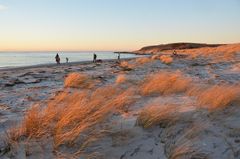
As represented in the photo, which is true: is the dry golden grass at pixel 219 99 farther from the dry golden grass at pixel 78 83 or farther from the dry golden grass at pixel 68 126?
the dry golden grass at pixel 78 83

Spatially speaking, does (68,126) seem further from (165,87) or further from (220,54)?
(220,54)

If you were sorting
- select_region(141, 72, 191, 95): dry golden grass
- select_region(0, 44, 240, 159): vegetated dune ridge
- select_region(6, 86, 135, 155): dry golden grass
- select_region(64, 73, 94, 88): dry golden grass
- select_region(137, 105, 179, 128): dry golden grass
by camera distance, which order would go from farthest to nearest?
select_region(64, 73, 94, 88): dry golden grass < select_region(141, 72, 191, 95): dry golden grass < select_region(137, 105, 179, 128): dry golden grass < select_region(6, 86, 135, 155): dry golden grass < select_region(0, 44, 240, 159): vegetated dune ridge

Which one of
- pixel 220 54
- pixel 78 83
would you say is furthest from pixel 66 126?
pixel 220 54

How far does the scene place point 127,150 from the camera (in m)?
4.02

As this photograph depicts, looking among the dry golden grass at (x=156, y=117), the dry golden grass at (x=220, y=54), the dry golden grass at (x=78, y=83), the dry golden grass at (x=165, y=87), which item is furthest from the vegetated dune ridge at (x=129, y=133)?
the dry golden grass at (x=220, y=54)

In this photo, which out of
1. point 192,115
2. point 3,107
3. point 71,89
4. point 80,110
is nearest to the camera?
point 80,110

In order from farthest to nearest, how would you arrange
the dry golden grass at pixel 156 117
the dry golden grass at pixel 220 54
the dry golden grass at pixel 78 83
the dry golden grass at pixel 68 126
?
the dry golden grass at pixel 220 54 < the dry golden grass at pixel 78 83 < the dry golden grass at pixel 156 117 < the dry golden grass at pixel 68 126

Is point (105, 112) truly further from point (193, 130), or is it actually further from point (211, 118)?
point (211, 118)

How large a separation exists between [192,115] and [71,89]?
4.53 meters

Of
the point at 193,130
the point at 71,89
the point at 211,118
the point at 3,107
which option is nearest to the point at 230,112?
the point at 211,118

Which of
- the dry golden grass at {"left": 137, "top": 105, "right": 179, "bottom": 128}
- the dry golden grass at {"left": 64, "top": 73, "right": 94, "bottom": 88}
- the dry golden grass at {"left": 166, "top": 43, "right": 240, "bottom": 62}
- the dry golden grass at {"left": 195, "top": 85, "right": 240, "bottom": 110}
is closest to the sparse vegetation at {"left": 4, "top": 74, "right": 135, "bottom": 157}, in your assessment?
the dry golden grass at {"left": 137, "top": 105, "right": 179, "bottom": 128}

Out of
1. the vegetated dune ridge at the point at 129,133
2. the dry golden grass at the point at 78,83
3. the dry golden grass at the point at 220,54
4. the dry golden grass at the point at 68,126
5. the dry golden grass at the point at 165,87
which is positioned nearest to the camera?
the vegetated dune ridge at the point at 129,133

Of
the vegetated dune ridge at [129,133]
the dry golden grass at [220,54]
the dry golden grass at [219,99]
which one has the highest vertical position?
the dry golden grass at [219,99]

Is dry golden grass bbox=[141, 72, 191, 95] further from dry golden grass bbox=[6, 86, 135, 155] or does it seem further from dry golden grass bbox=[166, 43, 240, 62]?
dry golden grass bbox=[166, 43, 240, 62]
